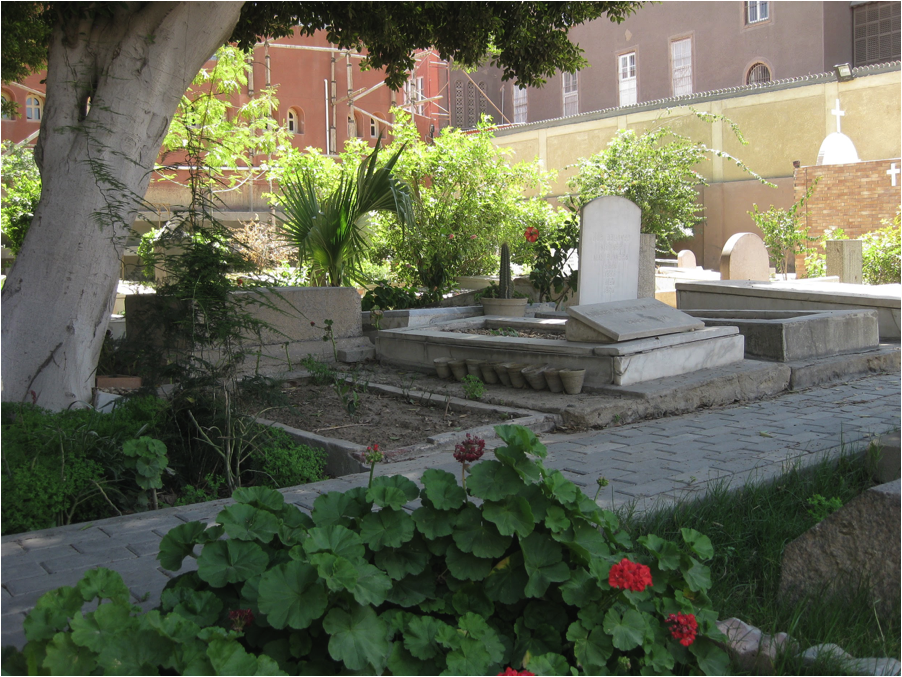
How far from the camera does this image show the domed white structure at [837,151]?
20469 mm

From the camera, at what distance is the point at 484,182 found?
13.0 metres

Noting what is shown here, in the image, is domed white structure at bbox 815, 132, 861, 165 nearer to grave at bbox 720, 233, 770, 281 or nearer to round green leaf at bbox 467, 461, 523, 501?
grave at bbox 720, 233, 770, 281

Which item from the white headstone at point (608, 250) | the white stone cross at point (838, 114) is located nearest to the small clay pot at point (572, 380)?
the white headstone at point (608, 250)

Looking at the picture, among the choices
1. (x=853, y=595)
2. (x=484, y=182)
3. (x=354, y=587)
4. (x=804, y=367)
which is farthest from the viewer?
Result: (x=484, y=182)

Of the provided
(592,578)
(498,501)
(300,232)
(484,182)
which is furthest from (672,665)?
(484,182)

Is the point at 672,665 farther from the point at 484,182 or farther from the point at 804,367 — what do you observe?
the point at 484,182

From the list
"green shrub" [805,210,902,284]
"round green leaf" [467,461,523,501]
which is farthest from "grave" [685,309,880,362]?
"green shrub" [805,210,902,284]

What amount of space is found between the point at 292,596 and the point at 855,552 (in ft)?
5.86

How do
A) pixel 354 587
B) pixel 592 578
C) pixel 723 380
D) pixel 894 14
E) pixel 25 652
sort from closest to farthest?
pixel 25 652, pixel 354 587, pixel 592 578, pixel 723 380, pixel 894 14

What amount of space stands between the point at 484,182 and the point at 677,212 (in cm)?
957

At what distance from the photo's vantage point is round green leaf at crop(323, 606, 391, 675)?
1.91 meters

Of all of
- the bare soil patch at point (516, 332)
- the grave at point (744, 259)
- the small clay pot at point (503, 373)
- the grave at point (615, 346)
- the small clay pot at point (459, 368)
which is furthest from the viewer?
the grave at point (744, 259)

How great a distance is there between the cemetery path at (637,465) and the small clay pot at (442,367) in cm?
207

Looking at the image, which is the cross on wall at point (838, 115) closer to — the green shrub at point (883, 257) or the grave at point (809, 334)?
the green shrub at point (883, 257)
